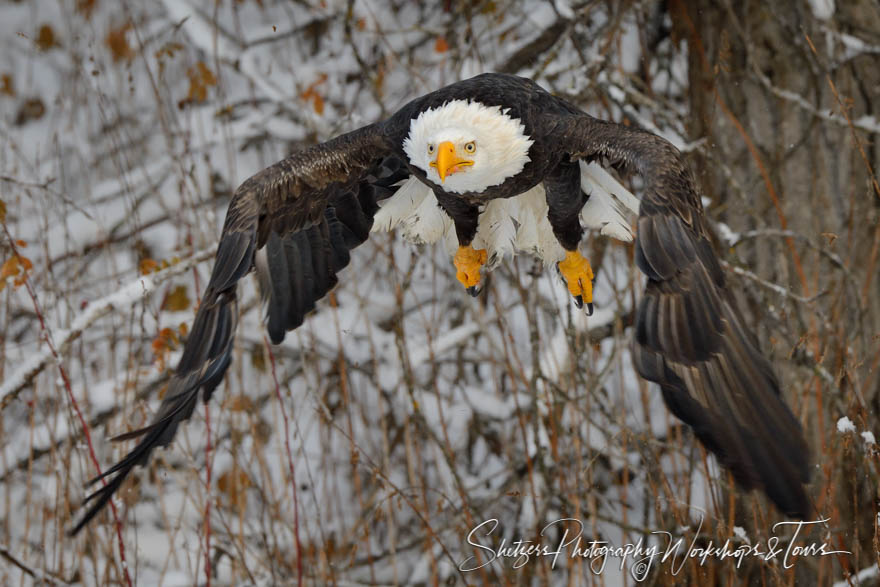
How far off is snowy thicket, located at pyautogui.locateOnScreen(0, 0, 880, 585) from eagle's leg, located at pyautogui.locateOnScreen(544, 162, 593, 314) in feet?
0.46

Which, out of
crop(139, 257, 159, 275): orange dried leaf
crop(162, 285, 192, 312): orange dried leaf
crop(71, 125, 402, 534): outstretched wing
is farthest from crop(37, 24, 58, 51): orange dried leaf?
crop(71, 125, 402, 534): outstretched wing

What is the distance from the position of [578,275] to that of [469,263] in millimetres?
345

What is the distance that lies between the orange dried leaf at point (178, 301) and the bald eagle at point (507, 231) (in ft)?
4.98

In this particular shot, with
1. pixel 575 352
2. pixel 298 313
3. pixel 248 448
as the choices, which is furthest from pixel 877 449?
pixel 248 448

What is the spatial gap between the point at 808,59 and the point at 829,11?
27 centimetres

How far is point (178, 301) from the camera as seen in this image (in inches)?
166

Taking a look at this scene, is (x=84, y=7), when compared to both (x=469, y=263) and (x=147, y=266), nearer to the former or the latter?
(x=147, y=266)

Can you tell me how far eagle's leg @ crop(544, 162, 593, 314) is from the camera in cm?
289

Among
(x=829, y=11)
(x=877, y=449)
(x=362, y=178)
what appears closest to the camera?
(x=877, y=449)

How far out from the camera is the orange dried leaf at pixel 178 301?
4.19m

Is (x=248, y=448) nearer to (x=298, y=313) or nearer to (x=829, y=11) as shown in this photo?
(x=298, y=313)

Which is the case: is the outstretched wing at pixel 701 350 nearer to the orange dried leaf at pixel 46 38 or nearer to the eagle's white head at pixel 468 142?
the eagle's white head at pixel 468 142

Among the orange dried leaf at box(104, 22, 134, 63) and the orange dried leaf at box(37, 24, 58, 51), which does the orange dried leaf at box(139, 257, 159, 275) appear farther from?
the orange dried leaf at box(37, 24, 58, 51)

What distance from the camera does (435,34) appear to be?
4.00m
